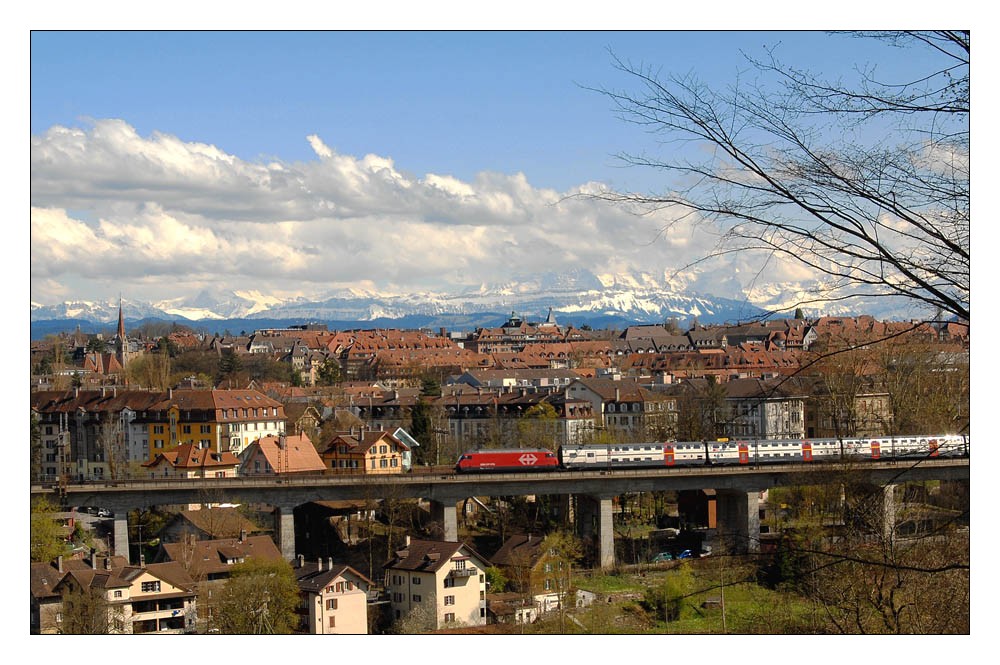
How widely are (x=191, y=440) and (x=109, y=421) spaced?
330cm

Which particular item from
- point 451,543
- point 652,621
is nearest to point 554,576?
point 451,543

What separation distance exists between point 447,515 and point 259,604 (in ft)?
40.9

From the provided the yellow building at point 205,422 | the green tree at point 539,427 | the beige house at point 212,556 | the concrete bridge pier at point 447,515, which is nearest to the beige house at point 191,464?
the yellow building at point 205,422

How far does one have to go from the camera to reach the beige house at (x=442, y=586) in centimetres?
2589

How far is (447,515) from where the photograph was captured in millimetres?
34594

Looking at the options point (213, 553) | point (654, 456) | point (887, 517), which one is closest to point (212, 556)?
point (213, 553)

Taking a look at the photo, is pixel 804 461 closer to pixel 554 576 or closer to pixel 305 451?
pixel 554 576

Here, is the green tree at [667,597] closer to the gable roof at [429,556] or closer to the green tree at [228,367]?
the gable roof at [429,556]

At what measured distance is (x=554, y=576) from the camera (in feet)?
93.2

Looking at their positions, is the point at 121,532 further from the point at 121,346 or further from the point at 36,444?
the point at 121,346

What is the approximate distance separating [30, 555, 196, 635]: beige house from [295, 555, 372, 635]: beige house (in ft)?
7.09

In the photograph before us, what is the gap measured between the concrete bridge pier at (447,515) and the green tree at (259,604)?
869cm

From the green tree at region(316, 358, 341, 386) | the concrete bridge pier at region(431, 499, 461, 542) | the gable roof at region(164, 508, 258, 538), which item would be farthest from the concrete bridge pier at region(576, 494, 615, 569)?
the green tree at region(316, 358, 341, 386)

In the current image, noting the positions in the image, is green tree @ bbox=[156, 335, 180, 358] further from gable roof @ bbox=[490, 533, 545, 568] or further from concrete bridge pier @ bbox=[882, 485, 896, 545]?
concrete bridge pier @ bbox=[882, 485, 896, 545]
